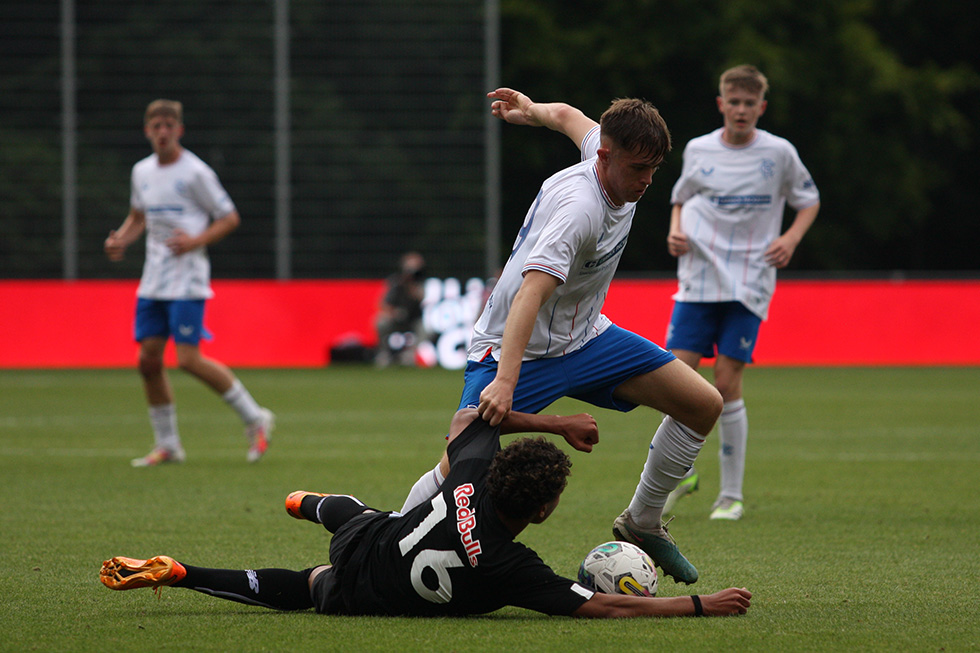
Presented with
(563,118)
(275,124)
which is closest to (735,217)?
(563,118)

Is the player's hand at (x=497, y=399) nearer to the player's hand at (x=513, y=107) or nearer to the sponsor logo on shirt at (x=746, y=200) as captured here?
the player's hand at (x=513, y=107)

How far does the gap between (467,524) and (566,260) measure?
3.22 ft

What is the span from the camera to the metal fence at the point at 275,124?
2483cm

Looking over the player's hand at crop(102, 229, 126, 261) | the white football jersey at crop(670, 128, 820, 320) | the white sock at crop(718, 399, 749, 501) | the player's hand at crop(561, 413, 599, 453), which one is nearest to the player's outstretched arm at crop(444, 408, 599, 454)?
the player's hand at crop(561, 413, 599, 453)

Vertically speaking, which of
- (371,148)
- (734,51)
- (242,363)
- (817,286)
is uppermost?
(734,51)

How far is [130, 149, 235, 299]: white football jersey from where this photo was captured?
9578mm

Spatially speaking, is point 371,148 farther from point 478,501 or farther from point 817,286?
point 478,501

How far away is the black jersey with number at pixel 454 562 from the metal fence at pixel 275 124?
19.8 m

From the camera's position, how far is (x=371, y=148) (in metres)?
25.8

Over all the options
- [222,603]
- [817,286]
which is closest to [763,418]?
[817,286]

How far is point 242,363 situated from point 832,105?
19.6 m

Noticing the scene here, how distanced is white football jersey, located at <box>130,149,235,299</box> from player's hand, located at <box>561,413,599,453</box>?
5.36 metres

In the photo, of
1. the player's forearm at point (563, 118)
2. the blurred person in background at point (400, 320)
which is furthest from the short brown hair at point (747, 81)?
the blurred person in background at point (400, 320)

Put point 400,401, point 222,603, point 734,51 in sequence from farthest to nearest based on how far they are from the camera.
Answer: point 734,51, point 400,401, point 222,603
